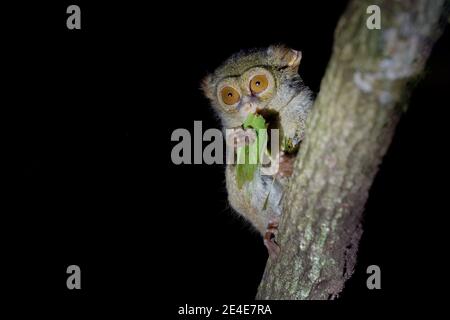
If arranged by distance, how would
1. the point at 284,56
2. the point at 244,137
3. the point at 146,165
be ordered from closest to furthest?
the point at 244,137
the point at 284,56
the point at 146,165

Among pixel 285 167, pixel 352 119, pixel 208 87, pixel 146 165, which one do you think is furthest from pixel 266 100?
pixel 146 165

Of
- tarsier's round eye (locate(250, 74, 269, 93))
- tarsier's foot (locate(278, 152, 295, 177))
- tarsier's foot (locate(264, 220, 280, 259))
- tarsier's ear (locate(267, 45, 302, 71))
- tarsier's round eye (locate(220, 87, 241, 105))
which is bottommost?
tarsier's foot (locate(264, 220, 280, 259))

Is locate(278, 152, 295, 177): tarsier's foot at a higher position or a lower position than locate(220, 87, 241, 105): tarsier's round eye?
lower


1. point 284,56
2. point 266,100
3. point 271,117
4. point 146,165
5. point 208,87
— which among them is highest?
point 284,56

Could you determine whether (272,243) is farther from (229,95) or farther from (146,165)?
(146,165)

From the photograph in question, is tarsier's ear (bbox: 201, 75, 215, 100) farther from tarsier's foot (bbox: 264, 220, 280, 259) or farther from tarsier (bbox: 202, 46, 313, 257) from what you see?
tarsier's foot (bbox: 264, 220, 280, 259)

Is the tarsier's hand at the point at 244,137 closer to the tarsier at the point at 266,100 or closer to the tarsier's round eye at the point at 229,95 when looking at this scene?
the tarsier at the point at 266,100

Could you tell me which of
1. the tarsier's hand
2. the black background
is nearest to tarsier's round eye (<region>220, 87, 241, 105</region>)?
the tarsier's hand

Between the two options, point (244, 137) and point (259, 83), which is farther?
point (259, 83)
